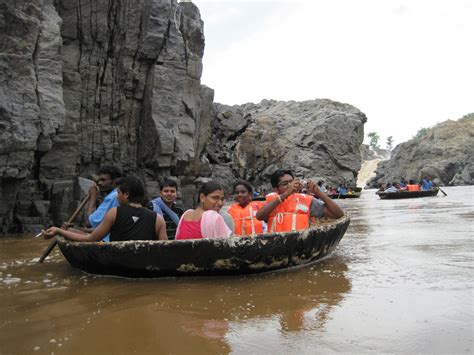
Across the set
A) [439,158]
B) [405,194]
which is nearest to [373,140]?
[439,158]

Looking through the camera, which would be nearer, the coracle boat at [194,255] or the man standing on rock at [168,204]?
the coracle boat at [194,255]

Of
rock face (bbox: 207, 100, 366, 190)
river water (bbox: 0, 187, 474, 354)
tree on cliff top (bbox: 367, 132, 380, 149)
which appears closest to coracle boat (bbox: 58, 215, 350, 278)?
river water (bbox: 0, 187, 474, 354)

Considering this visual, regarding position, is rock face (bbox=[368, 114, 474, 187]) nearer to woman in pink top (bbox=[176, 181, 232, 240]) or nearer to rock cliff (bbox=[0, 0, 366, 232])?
rock cliff (bbox=[0, 0, 366, 232])

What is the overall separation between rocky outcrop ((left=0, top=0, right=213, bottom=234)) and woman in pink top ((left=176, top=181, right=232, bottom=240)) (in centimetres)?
711

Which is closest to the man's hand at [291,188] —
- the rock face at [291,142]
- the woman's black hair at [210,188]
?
the woman's black hair at [210,188]

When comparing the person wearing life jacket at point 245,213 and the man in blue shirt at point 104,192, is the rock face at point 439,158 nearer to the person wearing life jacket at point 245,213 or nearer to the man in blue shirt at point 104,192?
the person wearing life jacket at point 245,213

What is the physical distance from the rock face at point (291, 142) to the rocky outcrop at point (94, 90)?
1479 centimetres

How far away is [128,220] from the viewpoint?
4824mm

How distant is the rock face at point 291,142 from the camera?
3816 centimetres

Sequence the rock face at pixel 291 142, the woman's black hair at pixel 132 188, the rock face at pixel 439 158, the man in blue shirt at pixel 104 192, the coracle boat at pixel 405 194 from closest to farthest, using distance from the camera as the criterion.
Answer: the woman's black hair at pixel 132 188 < the man in blue shirt at pixel 104 192 < the coracle boat at pixel 405 194 < the rock face at pixel 291 142 < the rock face at pixel 439 158

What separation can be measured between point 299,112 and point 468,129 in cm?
3042

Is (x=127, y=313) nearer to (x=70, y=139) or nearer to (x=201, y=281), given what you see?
(x=201, y=281)

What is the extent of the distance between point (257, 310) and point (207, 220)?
1.42 m

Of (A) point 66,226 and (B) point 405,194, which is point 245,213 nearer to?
(A) point 66,226
